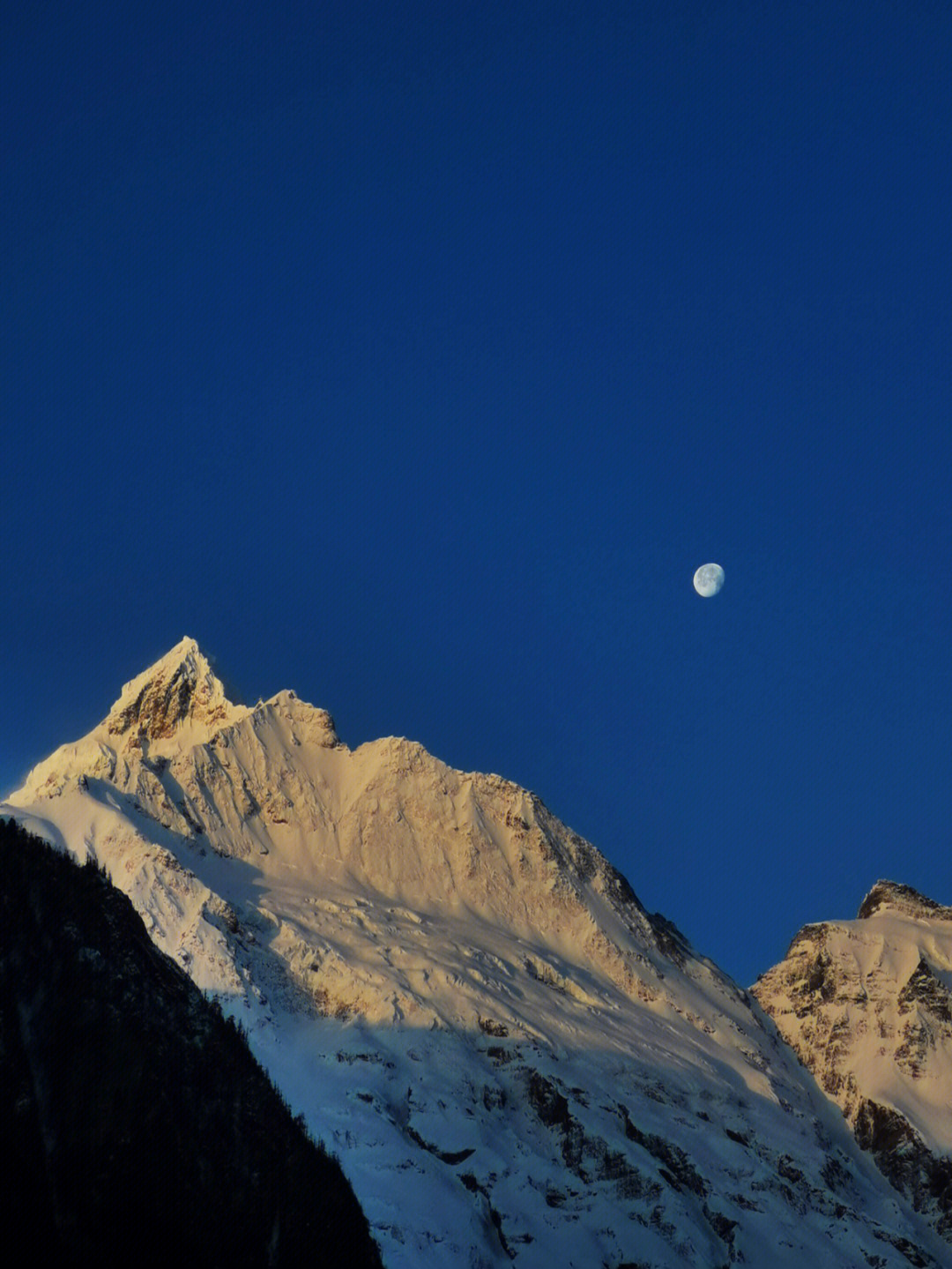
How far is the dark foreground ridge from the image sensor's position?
83.6 meters

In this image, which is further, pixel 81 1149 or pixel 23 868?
pixel 23 868

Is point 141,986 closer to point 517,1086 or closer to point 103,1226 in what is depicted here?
point 103,1226

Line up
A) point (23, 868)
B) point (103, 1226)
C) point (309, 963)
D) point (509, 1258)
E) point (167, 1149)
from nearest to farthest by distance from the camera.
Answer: point (103, 1226), point (167, 1149), point (23, 868), point (509, 1258), point (309, 963)

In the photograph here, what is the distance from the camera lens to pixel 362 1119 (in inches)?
6250

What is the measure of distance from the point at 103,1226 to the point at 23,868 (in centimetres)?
2524

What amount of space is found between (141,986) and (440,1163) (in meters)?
68.1

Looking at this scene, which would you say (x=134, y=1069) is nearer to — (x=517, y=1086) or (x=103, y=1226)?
(x=103, y=1226)

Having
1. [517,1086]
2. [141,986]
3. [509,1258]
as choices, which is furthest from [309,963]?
[141,986]

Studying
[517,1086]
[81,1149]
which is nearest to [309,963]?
[517,1086]

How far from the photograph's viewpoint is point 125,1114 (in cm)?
8994

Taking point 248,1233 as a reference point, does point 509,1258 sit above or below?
above

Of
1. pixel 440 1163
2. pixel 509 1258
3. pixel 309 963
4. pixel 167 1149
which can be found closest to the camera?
pixel 167 1149

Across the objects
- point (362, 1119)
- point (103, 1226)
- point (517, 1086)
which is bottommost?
point (103, 1226)

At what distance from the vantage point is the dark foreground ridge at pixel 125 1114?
83.6 meters
